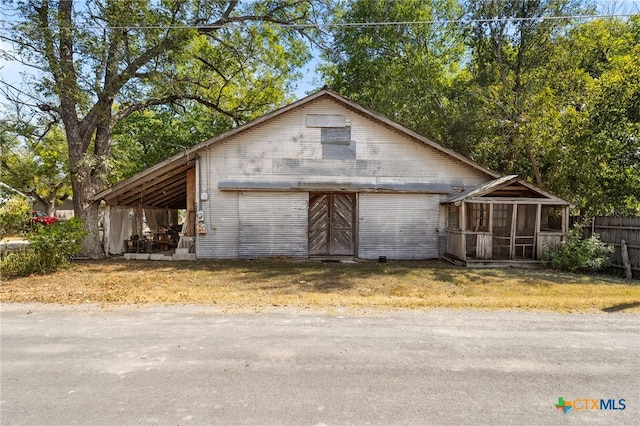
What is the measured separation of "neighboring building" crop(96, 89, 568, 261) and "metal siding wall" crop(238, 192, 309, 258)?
0.04m

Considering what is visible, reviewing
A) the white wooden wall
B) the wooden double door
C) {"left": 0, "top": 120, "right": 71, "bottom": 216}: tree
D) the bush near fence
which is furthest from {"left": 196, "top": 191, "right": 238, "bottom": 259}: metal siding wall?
{"left": 0, "top": 120, "right": 71, "bottom": 216}: tree

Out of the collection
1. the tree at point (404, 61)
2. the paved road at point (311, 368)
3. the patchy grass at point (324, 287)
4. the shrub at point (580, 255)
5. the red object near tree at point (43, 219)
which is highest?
the tree at point (404, 61)

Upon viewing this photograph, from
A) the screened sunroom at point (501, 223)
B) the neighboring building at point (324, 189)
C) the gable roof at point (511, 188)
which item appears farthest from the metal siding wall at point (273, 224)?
the gable roof at point (511, 188)

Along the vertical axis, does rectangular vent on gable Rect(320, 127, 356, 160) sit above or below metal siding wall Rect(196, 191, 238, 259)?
above

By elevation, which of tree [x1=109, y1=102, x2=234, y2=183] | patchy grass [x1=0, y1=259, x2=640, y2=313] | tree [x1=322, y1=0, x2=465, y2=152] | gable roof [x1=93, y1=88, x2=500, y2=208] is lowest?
patchy grass [x1=0, y1=259, x2=640, y2=313]

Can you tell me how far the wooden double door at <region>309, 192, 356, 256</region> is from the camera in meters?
14.5

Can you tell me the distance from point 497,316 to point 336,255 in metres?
8.24

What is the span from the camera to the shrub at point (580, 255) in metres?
11.4

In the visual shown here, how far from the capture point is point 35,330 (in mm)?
5766

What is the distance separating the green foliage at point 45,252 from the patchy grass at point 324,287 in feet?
1.44

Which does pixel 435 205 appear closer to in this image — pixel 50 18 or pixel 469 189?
pixel 469 189

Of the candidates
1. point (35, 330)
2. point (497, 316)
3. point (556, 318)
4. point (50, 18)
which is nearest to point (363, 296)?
point (497, 316)

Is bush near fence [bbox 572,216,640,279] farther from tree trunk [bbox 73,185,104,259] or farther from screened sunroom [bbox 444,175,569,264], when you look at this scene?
tree trunk [bbox 73,185,104,259]

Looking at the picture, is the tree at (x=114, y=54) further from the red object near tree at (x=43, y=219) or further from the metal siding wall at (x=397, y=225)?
the metal siding wall at (x=397, y=225)
